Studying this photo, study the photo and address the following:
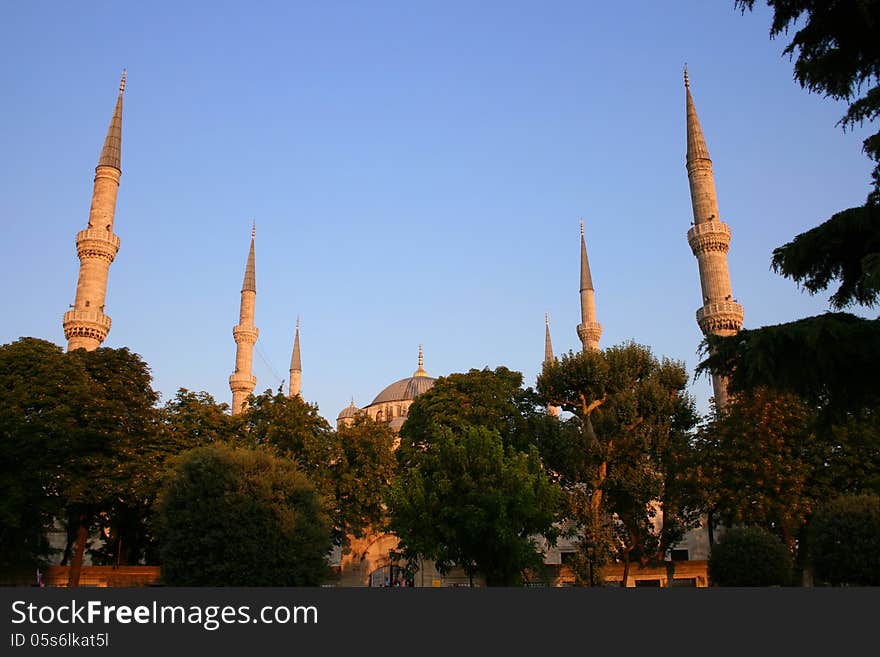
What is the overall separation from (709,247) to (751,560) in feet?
64.8

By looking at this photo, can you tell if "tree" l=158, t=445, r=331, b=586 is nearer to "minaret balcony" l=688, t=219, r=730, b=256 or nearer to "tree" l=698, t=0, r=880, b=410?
"tree" l=698, t=0, r=880, b=410

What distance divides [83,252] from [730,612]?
39.6 meters

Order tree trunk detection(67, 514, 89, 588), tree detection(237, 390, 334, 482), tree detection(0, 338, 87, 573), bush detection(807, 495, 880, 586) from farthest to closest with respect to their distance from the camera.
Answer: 1. tree detection(237, 390, 334, 482)
2. tree trunk detection(67, 514, 89, 588)
3. tree detection(0, 338, 87, 573)
4. bush detection(807, 495, 880, 586)

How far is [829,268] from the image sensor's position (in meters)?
10.8

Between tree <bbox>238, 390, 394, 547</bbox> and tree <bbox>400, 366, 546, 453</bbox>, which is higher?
tree <bbox>400, 366, 546, 453</bbox>

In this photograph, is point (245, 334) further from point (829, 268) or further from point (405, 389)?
A: point (829, 268)

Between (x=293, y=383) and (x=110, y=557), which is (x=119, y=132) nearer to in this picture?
(x=110, y=557)

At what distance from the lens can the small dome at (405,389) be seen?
76.4 metres

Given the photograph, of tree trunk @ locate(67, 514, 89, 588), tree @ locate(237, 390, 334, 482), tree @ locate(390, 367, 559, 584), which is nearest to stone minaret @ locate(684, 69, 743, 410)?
tree @ locate(390, 367, 559, 584)

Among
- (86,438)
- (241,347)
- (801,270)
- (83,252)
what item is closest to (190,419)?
(86,438)

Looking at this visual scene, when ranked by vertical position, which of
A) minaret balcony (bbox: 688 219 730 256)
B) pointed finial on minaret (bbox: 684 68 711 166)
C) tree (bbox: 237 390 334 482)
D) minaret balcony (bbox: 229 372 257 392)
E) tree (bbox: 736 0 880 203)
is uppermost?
pointed finial on minaret (bbox: 684 68 711 166)

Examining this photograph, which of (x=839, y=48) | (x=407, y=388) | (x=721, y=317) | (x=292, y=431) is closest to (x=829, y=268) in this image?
(x=839, y=48)

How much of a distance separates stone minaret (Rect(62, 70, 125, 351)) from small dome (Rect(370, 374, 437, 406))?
38.9 meters

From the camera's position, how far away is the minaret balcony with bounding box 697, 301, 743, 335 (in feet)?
130
